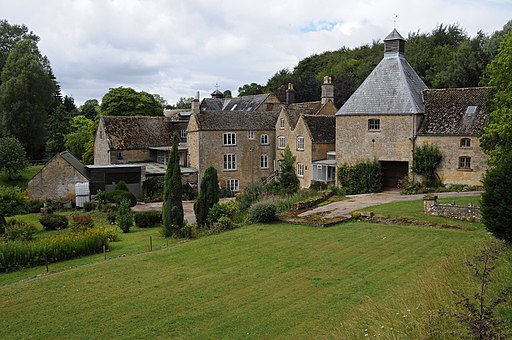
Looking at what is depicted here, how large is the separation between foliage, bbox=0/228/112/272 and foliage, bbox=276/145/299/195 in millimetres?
21406

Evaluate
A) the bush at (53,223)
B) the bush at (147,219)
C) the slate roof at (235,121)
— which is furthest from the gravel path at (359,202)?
the slate roof at (235,121)

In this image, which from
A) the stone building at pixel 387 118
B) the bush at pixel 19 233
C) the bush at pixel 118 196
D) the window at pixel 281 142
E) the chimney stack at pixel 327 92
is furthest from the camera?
the chimney stack at pixel 327 92

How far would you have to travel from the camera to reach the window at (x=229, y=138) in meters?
46.0

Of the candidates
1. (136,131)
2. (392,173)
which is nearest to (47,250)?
(392,173)

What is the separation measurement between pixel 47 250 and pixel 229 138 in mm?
26808

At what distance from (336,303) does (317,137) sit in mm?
29441

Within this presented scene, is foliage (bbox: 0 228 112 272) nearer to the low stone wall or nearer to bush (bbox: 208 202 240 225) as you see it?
bush (bbox: 208 202 240 225)

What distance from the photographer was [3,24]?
230 ft

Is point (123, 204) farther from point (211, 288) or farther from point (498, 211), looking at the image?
point (498, 211)

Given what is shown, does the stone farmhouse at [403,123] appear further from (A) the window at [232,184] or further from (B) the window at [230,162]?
(A) the window at [232,184]

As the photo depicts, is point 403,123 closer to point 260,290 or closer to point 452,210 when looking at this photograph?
point 452,210

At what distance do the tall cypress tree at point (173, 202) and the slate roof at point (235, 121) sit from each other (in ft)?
60.0

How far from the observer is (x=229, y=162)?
46.4 meters

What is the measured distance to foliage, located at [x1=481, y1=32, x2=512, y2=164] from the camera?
23391 millimetres
